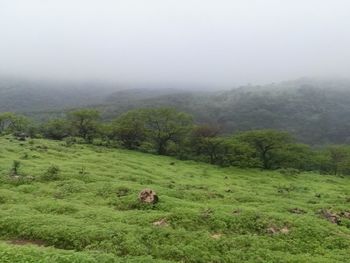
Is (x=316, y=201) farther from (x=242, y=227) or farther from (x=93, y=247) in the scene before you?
(x=93, y=247)

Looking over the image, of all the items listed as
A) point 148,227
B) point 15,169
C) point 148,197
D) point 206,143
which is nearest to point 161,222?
point 148,227

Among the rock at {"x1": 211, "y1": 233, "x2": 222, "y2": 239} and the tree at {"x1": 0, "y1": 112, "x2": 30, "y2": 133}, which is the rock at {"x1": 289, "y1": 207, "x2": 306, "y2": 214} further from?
the tree at {"x1": 0, "y1": 112, "x2": 30, "y2": 133}

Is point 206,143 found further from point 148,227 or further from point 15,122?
point 148,227

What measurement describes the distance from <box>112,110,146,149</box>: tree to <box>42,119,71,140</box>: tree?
578 inches

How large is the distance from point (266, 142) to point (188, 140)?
1901 centimetres

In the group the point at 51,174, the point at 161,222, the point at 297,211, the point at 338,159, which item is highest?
the point at 161,222

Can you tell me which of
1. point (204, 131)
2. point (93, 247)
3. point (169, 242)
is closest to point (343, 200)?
point (169, 242)

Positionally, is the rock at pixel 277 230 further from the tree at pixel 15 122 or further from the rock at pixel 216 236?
the tree at pixel 15 122

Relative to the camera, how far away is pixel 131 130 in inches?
4006

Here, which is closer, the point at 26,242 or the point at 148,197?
the point at 26,242

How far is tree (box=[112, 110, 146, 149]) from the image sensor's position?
10169cm

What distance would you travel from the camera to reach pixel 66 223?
27.7 metres

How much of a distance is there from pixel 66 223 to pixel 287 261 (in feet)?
46.9

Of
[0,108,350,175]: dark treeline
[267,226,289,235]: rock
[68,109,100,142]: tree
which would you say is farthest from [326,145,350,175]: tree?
[267,226,289,235]: rock
